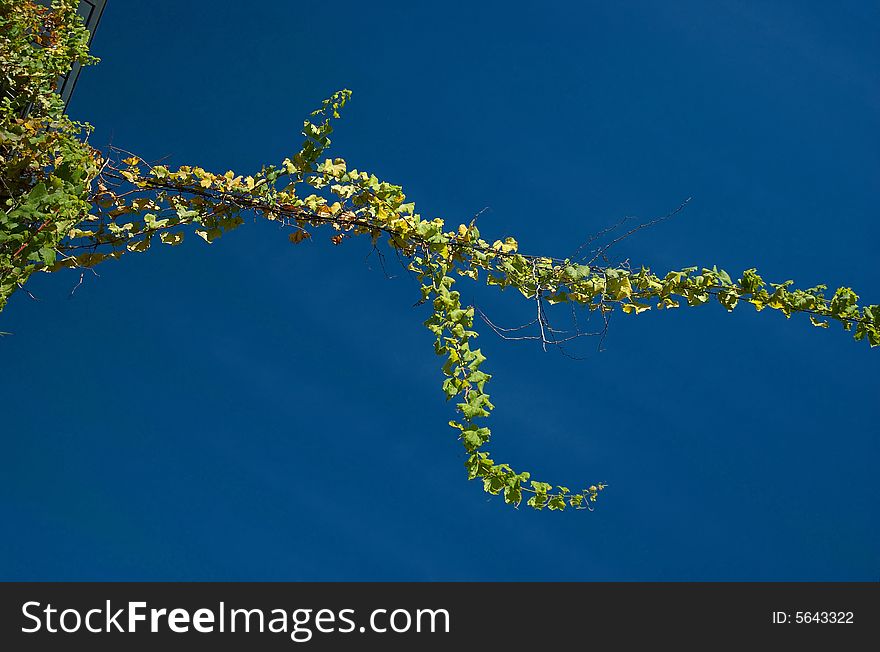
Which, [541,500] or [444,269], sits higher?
[444,269]

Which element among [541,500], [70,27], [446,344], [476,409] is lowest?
[541,500]

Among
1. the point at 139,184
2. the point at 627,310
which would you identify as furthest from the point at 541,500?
the point at 139,184

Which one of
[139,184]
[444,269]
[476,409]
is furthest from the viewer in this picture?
[139,184]

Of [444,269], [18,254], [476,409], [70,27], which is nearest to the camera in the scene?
[18,254]

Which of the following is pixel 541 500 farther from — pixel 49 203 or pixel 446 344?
pixel 49 203

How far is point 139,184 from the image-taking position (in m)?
2.17

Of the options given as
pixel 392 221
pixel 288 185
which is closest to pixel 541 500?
pixel 392 221

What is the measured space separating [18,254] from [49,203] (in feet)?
0.48

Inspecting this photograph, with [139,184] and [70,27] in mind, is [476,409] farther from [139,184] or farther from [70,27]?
[70,27]

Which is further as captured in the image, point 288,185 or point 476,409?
point 288,185

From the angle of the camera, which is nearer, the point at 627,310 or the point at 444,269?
the point at 444,269

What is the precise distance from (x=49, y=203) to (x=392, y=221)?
0.98 meters
